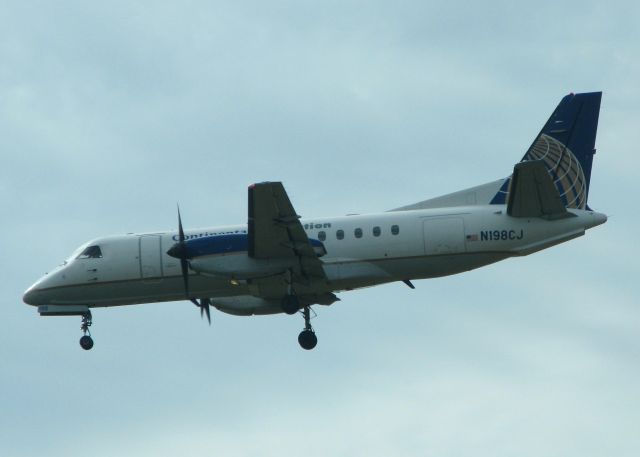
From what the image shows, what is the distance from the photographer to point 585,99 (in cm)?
4000

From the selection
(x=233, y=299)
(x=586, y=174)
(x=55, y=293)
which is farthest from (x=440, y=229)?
(x=55, y=293)

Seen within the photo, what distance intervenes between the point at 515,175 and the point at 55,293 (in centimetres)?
1428

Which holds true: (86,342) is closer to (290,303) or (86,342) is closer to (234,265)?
(234,265)

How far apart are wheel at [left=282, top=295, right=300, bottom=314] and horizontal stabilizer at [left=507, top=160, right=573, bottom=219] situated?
6468mm

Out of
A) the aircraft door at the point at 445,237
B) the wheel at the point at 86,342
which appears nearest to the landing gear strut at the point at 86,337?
the wheel at the point at 86,342

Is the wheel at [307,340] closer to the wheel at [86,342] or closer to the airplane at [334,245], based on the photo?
the airplane at [334,245]

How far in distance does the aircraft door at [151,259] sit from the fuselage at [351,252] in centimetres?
3

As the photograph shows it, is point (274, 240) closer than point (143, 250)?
Yes

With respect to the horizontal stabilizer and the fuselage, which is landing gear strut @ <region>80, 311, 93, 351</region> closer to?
the fuselage

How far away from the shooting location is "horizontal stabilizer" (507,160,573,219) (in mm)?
36906

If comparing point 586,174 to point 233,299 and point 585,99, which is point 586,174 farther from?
point 233,299

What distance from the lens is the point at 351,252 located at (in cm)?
3894

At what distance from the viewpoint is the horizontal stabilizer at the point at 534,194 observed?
121 ft

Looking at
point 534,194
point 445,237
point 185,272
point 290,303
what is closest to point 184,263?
point 185,272
